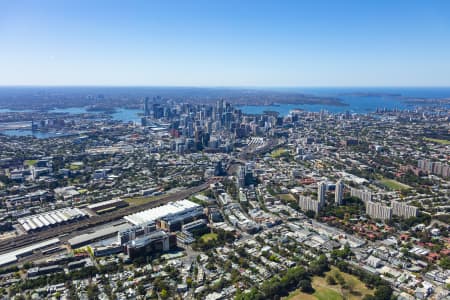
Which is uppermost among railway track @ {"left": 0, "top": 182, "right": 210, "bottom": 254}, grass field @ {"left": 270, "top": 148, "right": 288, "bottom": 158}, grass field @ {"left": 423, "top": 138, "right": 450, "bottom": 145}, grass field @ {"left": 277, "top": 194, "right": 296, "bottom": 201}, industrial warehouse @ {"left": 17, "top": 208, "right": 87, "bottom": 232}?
grass field @ {"left": 423, "top": 138, "right": 450, "bottom": 145}

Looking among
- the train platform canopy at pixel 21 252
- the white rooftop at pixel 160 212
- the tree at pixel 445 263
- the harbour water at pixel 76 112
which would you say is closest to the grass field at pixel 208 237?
the white rooftop at pixel 160 212

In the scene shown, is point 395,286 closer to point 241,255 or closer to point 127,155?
point 241,255

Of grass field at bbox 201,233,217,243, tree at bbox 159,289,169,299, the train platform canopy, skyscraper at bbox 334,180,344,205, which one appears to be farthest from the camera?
skyscraper at bbox 334,180,344,205

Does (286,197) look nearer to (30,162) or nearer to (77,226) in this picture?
(77,226)

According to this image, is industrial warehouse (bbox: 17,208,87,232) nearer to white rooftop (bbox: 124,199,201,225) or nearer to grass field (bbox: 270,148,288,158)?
white rooftop (bbox: 124,199,201,225)

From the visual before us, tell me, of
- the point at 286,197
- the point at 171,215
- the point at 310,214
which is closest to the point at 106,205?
the point at 171,215

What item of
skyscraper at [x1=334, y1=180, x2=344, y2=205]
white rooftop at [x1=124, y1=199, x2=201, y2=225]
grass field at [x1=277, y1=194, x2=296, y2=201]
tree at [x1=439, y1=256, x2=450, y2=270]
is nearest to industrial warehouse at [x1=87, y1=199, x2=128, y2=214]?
white rooftop at [x1=124, y1=199, x2=201, y2=225]
